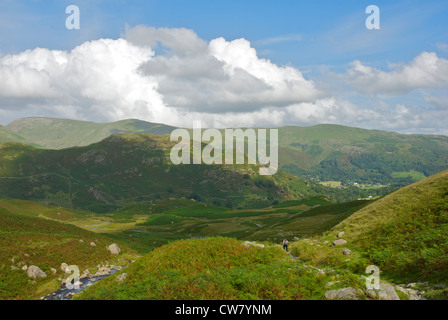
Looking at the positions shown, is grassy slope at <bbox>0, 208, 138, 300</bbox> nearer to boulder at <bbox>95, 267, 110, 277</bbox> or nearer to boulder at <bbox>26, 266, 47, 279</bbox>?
boulder at <bbox>26, 266, 47, 279</bbox>

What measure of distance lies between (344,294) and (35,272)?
138ft

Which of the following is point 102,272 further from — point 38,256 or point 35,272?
point 35,272

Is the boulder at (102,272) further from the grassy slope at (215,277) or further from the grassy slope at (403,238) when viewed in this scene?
the grassy slope at (403,238)

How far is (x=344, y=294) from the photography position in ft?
63.7

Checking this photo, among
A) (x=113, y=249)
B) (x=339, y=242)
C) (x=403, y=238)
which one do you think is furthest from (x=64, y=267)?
(x=403, y=238)

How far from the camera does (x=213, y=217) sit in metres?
188

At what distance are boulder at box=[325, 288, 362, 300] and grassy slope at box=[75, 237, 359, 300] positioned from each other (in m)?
0.79

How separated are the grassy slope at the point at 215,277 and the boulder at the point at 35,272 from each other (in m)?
19.2

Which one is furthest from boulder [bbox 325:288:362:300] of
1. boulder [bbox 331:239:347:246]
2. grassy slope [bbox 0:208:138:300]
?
grassy slope [bbox 0:208:138:300]

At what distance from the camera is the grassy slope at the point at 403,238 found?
26156 millimetres

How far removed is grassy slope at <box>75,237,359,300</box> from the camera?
21109 mm

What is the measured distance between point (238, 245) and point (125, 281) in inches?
540

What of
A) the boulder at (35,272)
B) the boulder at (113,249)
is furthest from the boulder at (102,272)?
the boulder at (113,249)
